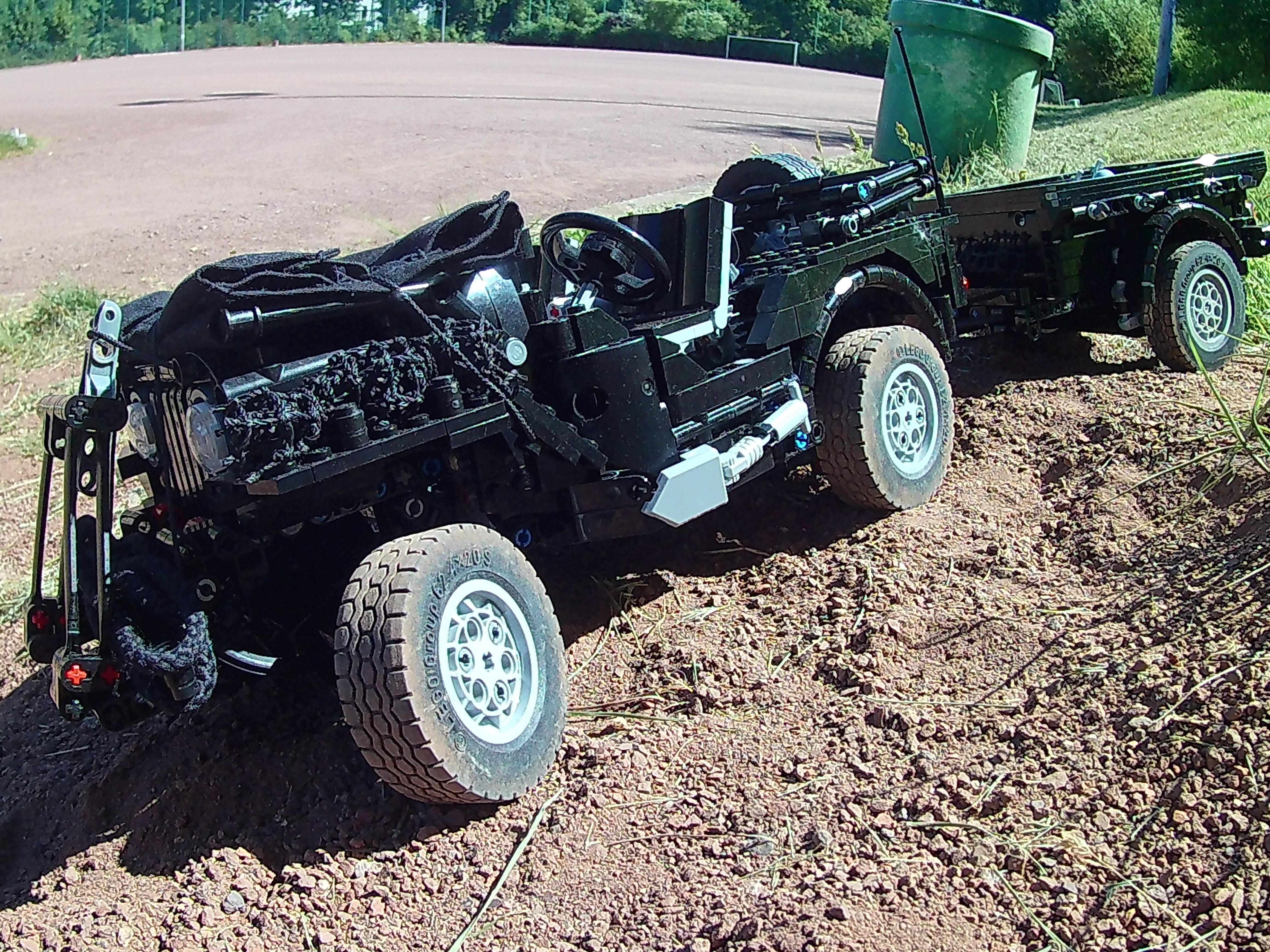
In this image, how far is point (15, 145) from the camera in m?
18.3

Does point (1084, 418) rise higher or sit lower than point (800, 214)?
lower

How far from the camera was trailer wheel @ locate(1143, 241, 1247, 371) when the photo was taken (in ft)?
23.0

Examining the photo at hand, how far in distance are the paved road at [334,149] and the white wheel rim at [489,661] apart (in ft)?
22.6

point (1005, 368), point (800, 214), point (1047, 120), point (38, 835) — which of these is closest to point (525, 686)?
point (38, 835)

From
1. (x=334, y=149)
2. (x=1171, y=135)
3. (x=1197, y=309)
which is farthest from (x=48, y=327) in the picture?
(x=1171, y=135)

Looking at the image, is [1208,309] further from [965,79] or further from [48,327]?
[48,327]

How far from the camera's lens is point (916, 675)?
183 inches

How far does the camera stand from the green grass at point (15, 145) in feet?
59.0

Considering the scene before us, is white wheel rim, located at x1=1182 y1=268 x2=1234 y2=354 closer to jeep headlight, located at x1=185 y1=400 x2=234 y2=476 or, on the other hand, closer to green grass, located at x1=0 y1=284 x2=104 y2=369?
jeep headlight, located at x1=185 y1=400 x2=234 y2=476

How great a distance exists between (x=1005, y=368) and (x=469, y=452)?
4.22 m

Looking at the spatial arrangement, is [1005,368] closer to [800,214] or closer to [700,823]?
[800,214]

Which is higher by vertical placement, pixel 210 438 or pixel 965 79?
pixel 965 79

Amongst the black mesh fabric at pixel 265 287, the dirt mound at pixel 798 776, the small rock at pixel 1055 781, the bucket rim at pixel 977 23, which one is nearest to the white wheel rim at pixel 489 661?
the dirt mound at pixel 798 776

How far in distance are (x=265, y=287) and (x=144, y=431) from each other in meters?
0.75
